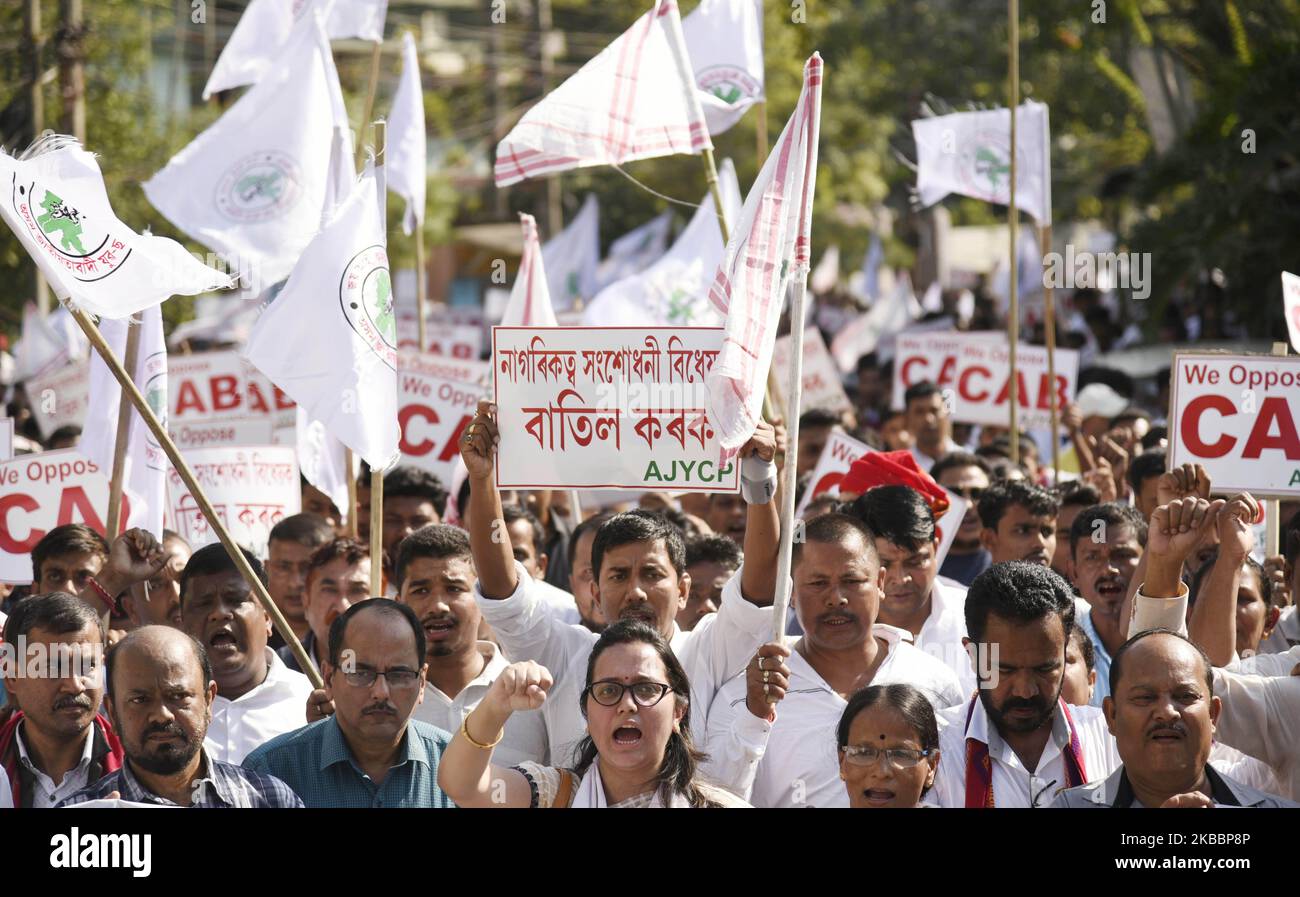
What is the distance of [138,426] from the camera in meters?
7.33

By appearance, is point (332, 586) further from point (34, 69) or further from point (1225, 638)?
point (34, 69)

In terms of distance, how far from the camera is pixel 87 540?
654 cm

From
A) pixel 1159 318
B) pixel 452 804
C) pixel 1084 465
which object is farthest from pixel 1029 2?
pixel 452 804

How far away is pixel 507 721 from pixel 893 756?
1305 millimetres

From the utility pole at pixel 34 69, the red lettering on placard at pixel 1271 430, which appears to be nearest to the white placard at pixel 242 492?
the red lettering on placard at pixel 1271 430

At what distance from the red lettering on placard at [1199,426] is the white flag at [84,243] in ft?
11.0

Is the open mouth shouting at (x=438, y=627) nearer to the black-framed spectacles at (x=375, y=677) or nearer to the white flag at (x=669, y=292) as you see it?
the black-framed spectacles at (x=375, y=677)

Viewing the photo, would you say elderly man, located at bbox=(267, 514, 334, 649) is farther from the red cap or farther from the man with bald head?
the man with bald head

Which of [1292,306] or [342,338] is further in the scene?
[1292,306]

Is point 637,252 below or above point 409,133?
above

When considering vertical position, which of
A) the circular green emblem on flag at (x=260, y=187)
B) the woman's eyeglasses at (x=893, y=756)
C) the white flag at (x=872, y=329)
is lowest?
the woman's eyeglasses at (x=893, y=756)

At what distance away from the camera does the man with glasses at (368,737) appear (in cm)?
493

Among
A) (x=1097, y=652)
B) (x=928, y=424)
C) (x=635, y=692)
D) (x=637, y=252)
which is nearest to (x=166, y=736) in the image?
(x=635, y=692)

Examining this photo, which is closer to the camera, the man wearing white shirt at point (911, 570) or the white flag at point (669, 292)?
the man wearing white shirt at point (911, 570)
